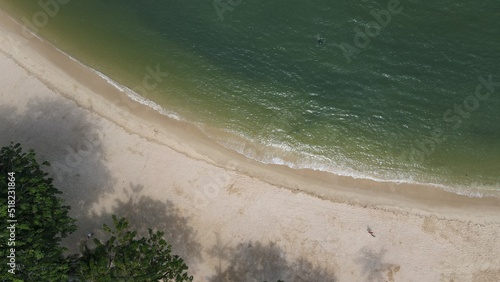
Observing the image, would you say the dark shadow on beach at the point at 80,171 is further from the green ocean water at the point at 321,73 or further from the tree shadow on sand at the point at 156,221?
the green ocean water at the point at 321,73

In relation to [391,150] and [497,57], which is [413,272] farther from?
[497,57]

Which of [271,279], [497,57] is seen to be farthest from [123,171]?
[497,57]

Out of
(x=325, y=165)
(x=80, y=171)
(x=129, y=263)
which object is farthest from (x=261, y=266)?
(x=80, y=171)

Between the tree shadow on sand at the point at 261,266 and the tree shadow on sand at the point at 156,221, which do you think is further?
the tree shadow on sand at the point at 156,221

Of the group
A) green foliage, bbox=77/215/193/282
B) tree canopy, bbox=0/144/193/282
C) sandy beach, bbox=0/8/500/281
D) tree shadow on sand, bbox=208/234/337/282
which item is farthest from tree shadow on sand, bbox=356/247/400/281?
tree canopy, bbox=0/144/193/282

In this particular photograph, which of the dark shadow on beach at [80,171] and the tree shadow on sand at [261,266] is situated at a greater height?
the dark shadow on beach at [80,171]

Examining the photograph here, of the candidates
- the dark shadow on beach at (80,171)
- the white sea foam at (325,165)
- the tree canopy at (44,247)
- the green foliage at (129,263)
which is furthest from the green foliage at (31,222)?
the white sea foam at (325,165)

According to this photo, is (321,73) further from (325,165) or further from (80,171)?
(80,171)

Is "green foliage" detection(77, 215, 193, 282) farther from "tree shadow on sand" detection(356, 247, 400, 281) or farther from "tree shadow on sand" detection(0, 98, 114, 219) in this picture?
"tree shadow on sand" detection(356, 247, 400, 281)
